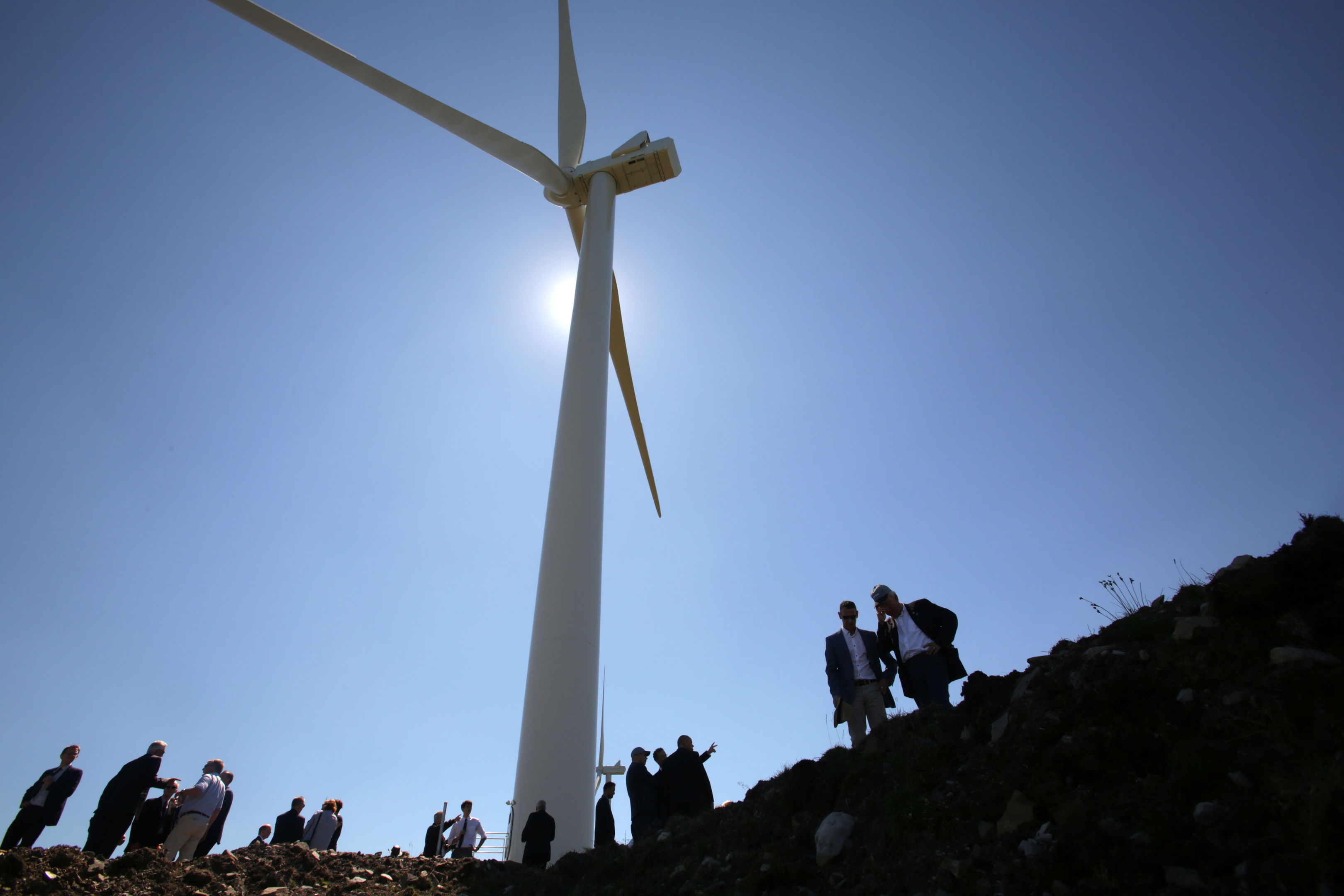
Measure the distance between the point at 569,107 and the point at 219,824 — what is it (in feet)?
66.3

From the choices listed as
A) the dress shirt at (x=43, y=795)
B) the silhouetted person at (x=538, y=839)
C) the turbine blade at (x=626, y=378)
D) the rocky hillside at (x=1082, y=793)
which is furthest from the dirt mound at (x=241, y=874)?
the turbine blade at (x=626, y=378)

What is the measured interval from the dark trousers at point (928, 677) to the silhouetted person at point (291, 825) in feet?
35.3

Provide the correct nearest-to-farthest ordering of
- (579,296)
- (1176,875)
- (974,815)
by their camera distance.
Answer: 1. (1176,875)
2. (974,815)
3. (579,296)

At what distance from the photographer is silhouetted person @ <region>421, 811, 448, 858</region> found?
14.4 m

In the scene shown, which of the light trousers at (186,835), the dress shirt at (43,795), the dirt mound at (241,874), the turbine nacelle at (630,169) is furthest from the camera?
the turbine nacelle at (630,169)

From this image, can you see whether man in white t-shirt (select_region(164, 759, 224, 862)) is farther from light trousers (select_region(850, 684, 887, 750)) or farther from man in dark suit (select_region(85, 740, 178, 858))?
light trousers (select_region(850, 684, 887, 750))

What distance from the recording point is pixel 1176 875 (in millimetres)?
3939

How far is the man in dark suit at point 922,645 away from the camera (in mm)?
8633

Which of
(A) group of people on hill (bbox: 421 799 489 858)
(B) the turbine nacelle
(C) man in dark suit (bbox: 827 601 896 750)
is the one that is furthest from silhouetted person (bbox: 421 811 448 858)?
(B) the turbine nacelle

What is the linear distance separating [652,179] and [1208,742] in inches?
735

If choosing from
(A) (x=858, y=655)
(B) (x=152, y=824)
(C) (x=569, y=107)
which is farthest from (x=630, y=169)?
(B) (x=152, y=824)

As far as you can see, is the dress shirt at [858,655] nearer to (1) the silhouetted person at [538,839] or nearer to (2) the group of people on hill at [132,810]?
(1) the silhouetted person at [538,839]

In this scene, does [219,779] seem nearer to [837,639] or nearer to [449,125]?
[837,639]

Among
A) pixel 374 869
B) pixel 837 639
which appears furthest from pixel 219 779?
pixel 837 639
